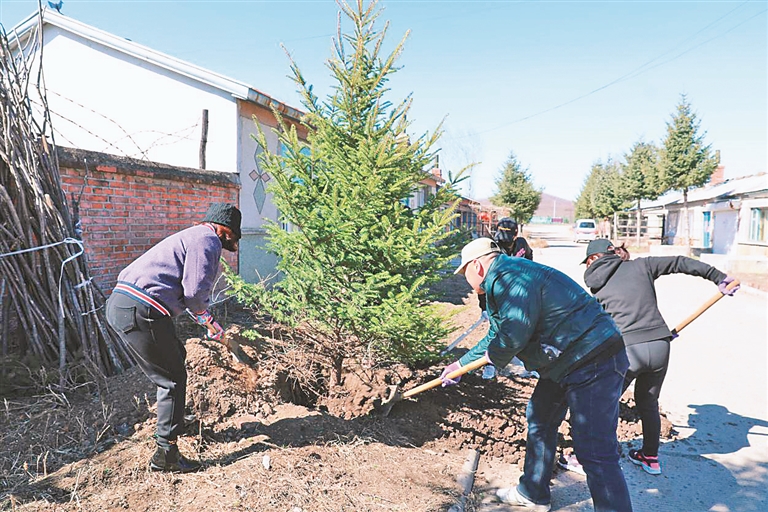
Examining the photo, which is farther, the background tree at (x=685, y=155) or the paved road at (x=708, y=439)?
the background tree at (x=685, y=155)

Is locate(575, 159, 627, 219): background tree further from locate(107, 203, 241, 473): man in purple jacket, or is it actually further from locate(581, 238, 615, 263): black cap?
locate(107, 203, 241, 473): man in purple jacket

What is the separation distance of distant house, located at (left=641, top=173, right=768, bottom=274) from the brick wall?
16.9m

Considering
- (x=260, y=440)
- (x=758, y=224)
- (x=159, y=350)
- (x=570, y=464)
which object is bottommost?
(x=570, y=464)

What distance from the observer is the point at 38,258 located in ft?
13.4

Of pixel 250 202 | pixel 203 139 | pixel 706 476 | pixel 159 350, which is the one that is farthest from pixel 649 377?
pixel 203 139

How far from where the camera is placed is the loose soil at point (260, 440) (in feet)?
9.33

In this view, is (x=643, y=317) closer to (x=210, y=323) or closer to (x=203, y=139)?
(x=210, y=323)

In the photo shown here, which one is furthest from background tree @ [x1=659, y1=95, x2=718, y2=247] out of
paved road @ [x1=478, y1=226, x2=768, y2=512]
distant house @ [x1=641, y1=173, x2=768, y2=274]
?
paved road @ [x1=478, y1=226, x2=768, y2=512]

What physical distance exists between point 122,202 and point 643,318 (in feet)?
17.7

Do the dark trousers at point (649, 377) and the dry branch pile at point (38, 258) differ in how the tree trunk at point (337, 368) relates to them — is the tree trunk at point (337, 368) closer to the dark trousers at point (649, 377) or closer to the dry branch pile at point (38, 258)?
the dry branch pile at point (38, 258)

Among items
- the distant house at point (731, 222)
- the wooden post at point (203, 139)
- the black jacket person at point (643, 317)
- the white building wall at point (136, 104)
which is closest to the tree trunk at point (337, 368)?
the black jacket person at point (643, 317)

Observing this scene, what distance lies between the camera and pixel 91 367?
4.00 metres

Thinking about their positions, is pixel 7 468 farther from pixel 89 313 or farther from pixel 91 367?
pixel 89 313

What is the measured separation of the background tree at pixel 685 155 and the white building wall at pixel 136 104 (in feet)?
73.2
